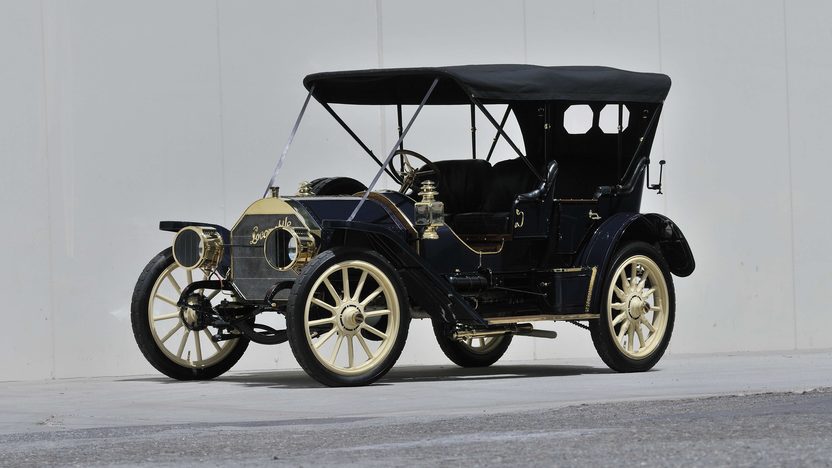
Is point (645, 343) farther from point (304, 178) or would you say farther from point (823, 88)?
point (823, 88)

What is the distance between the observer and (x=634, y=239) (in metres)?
11.4

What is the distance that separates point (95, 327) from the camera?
472 inches

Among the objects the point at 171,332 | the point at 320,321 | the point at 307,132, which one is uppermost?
the point at 307,132

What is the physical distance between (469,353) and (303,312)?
3259 mm

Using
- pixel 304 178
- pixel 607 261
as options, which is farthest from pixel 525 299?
pixel 304 178

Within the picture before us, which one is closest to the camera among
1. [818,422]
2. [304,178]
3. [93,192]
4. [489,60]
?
[818,422]

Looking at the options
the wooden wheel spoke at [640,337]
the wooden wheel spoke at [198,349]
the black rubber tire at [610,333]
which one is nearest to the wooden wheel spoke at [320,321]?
the wooden wheel spoke at [198,349]

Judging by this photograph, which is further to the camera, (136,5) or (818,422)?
(136,5)

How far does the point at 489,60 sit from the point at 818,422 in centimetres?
729

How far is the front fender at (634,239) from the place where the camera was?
35.8ft

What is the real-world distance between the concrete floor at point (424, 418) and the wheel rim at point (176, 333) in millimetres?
232

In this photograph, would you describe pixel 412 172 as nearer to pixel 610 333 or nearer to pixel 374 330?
pixel 610 333

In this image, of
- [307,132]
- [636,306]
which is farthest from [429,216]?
[307,132]

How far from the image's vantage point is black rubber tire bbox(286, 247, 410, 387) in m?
9.41
